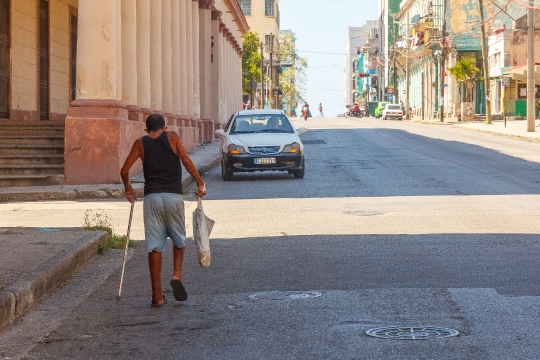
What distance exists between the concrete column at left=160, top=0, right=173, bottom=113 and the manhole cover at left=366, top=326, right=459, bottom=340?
2361 centimetres

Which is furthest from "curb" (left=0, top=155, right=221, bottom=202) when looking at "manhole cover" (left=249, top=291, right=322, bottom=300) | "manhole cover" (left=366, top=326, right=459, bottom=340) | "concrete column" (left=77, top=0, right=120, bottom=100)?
"manhole cover" (left=366, top=326, right=459, bottom=340)

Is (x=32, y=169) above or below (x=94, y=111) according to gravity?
below

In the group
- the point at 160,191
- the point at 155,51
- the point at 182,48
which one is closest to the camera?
the point at 160,191

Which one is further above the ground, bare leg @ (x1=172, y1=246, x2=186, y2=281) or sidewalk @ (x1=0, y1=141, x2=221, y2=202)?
sidewalk @ (x1=0, y1=141, x2=221, y2=202)

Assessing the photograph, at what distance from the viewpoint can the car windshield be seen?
79.3ft

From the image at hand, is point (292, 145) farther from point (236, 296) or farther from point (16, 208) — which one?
point (236, 296)

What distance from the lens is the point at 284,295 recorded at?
29.1ft

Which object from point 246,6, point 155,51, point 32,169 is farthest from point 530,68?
point 246,6

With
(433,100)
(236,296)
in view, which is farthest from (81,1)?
(433,100)

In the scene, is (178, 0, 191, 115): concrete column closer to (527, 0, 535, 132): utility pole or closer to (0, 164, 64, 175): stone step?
Result: (0, 164, 64, 175): stone step

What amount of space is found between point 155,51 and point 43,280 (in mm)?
19413

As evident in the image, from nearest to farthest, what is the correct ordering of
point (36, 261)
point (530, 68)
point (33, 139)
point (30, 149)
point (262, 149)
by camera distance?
point (36, 261), point (30, 149), point (33, 139), point (262, 149), point (530, 68)

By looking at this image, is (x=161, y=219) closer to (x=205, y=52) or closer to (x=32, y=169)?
(x=32, y=169)

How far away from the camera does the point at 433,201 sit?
1741 centimetres
